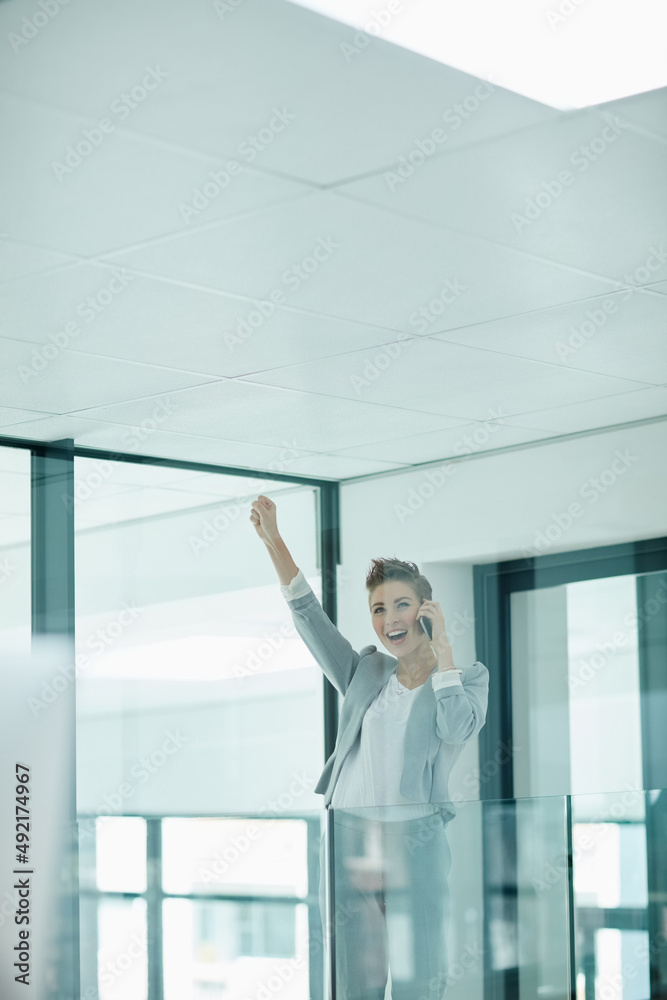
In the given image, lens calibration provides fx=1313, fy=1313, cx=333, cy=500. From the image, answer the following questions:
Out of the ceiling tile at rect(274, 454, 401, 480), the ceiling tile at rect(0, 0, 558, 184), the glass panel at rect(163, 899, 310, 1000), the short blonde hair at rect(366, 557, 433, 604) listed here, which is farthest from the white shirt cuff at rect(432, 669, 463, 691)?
the ceiling tile at rect(0, 0, 558, 184)

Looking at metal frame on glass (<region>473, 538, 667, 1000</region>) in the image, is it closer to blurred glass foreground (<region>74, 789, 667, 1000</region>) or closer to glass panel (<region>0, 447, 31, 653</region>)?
blurred glass foreground (<region>74, 789, 667, 1000</region>)

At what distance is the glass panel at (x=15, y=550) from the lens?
4.35 m

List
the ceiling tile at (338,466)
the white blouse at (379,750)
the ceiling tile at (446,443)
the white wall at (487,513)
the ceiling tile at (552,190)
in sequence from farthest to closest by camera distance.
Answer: the ceiling tile at (338,466) → the ceiling tile at (446,443) → the white wall at (487,513) → the white blouse at (379,750) → the ceiling tile at (552,190)

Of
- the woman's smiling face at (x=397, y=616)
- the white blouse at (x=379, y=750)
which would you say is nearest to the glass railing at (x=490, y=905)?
the white blouse at (x=379, y=750)

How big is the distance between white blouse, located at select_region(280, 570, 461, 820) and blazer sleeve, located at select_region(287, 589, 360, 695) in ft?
0.15

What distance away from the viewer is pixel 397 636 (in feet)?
13.8

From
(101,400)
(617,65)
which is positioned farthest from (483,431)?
Answer: (617,65)

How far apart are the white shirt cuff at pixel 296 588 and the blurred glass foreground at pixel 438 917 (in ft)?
2.28

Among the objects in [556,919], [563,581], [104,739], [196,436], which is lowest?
[556,919]

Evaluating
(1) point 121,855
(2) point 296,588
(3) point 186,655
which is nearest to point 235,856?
(1) point 121,855

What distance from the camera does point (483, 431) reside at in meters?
4.46

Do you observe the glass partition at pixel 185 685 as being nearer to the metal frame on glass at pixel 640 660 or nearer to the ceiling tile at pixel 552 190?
the metal frame on glass at pixel 640 660

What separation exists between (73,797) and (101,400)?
55.3 inches

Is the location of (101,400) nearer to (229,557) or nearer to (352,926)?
(229,557)
